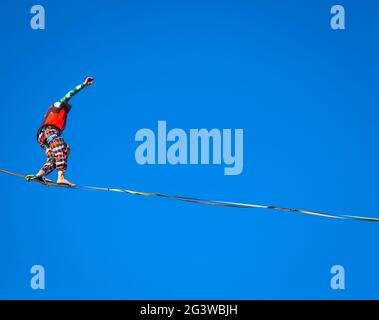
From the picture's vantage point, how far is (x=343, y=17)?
13695 millimetres

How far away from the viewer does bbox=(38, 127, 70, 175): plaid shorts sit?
12273mm

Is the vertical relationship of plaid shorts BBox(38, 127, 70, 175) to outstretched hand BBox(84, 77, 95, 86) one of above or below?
below

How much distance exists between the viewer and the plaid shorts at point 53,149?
1227 centimetres

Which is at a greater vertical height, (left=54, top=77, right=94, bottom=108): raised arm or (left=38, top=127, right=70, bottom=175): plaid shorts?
(left=54, top=77, right=94, bottom=108): raised arm

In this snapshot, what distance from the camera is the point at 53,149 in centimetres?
1229

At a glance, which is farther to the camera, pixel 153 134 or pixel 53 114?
pixel 153 134

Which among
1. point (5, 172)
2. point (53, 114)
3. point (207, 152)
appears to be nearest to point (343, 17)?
point (207, 152)

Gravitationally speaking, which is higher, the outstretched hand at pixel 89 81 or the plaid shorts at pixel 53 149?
the outstretched hand at pixel 89 81

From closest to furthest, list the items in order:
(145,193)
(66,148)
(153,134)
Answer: (145,193)
(66,148)
(153,134)

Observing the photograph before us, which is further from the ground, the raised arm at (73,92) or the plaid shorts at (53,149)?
the raised arm at (73,92)

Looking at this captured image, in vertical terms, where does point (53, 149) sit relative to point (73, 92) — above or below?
below
